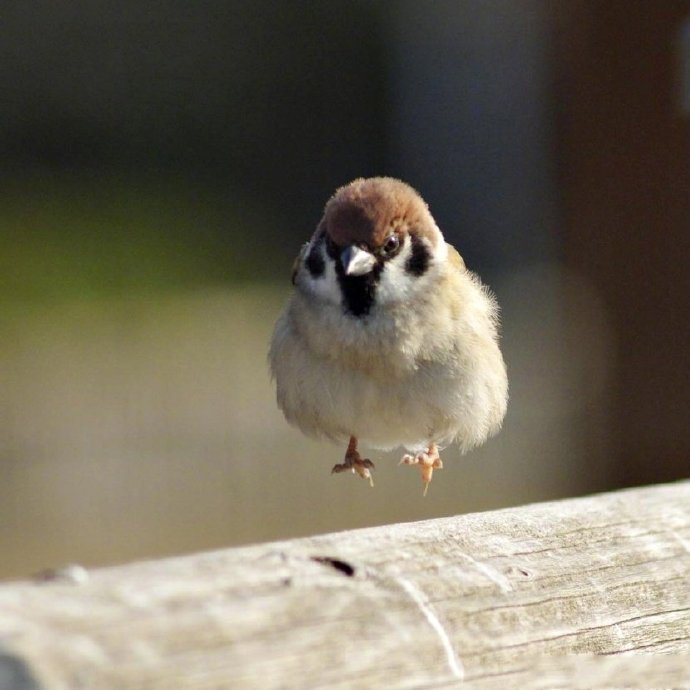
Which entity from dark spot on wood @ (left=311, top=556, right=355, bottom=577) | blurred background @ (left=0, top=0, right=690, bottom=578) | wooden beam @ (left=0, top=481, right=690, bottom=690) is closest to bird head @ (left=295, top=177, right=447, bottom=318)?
wooden beam @ (left=0, top=481, right=690, bottom=690)

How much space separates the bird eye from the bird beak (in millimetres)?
47

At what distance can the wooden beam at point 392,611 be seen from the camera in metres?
1.09

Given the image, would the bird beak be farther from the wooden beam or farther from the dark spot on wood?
the dark spot on wood

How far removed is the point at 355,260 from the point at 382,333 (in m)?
0.19

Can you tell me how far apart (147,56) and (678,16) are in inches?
144

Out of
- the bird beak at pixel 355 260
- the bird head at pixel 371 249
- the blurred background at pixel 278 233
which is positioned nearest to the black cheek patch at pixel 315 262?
the bird head at pixel 371 249

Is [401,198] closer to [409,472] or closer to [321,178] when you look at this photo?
[409,472]

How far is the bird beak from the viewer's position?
2447 millimetres

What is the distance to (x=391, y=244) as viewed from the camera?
2.54m

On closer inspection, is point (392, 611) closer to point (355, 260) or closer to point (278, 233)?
point (355, 260)

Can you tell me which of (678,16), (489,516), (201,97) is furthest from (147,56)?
(489,516)

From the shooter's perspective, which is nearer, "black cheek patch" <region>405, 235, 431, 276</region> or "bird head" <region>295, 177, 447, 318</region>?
"bird head" <region>295, 177, 447, 318</region>

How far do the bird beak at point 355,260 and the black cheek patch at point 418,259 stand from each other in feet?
0.47

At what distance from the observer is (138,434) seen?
5395 millimetres
